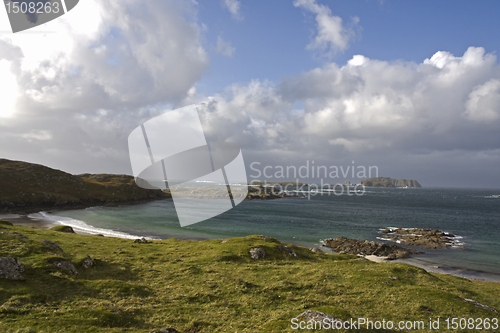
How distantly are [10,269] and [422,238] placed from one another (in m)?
77.8

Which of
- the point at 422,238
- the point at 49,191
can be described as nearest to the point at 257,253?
the point at 422,238

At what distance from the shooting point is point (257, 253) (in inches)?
1204

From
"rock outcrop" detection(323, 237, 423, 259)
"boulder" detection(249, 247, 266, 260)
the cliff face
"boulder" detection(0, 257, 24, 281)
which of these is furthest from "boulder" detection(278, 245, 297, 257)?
the cliff face

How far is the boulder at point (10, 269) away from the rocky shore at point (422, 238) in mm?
69962

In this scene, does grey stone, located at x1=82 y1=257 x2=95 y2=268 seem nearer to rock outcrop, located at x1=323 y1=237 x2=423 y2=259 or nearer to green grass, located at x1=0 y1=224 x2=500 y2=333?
green grass, located at x1=0 y1=224 x2=500 y2=333

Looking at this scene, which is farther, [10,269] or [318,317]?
[10,269]

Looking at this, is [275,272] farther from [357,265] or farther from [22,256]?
[22,256]

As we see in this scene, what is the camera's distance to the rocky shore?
57.8 metres

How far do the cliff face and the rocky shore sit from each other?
129295 mm

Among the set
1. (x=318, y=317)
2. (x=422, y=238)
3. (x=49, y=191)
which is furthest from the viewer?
(x=49, y=191)

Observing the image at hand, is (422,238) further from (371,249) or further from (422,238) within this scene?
(371,249)

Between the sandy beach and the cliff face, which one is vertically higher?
the cliff face

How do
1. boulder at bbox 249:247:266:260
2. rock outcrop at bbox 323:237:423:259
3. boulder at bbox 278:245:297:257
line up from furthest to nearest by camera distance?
rock outcrop at bbox 323:237:423:259 < boulder at bbox 278:245:297:257 < boulder at bbox 249:247:266:260

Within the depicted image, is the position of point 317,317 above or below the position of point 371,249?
above
